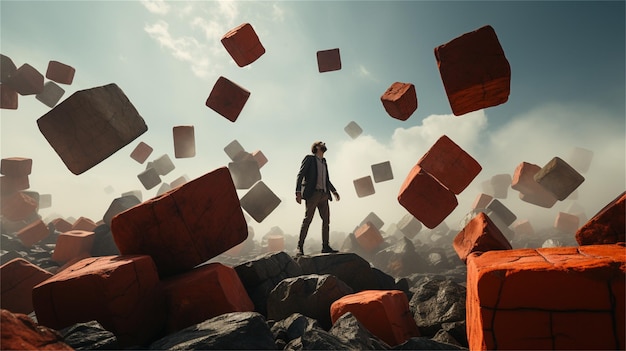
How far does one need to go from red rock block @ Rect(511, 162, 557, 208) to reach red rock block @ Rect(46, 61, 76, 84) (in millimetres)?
13225

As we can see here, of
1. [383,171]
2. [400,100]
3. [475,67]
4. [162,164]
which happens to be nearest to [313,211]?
[400,100]

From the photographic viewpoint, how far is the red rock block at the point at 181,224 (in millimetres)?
2404

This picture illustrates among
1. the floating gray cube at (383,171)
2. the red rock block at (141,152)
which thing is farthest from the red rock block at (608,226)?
the red rock block at (141,152)

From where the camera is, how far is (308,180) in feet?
15.3

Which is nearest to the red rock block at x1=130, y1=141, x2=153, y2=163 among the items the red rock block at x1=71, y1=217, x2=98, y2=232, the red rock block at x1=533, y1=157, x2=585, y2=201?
the red rock block at x1=71, y1=217, x2=98, y2=232

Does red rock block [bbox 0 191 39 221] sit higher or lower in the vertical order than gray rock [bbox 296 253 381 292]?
higher

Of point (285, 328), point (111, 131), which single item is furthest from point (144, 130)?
point (285, 328)

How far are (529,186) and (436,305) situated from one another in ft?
26.5

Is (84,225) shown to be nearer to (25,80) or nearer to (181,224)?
(25,80)

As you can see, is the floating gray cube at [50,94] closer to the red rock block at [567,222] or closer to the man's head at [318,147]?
the man's head at [318,147]

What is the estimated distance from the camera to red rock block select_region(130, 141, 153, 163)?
1095cm

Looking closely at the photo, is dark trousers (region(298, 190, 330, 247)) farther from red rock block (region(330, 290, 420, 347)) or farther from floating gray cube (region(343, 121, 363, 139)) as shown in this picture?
floating gray cube (region(343, 121, 363, 139))

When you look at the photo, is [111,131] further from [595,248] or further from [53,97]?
[53,97]

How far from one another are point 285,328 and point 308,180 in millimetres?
2801
